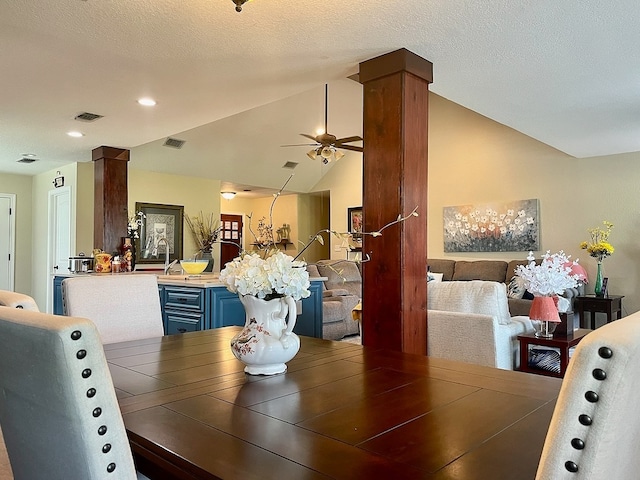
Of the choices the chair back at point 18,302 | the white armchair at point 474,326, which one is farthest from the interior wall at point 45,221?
the chair back at point 18,302

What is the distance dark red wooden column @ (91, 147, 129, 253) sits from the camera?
19.0 feet

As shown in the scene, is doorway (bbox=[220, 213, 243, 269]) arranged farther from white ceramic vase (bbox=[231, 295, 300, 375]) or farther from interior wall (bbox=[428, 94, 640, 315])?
white ceramic vase (bbox=[231, 295, 300, 375])

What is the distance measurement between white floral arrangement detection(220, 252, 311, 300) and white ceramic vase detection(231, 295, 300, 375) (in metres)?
0.03

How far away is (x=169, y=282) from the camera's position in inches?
153

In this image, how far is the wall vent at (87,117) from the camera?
436 centimetres

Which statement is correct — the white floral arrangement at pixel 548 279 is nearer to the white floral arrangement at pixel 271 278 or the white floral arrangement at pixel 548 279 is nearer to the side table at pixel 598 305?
the white floral arrangement at pixel 271 278

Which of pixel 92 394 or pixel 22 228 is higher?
pixel 22 228

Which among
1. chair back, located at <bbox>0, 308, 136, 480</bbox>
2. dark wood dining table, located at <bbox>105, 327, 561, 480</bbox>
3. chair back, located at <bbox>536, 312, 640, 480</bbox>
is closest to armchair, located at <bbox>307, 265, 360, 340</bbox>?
dark wood dining table, located at <bbox>105, 327, 561, 480</bbox>

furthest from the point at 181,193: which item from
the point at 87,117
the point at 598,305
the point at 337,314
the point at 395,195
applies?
the point at 598,305

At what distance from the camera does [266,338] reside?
1452 mm

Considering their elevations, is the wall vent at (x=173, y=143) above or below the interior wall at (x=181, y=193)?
above

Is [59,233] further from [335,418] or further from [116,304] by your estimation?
[335,418]

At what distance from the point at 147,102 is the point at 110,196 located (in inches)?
88.0

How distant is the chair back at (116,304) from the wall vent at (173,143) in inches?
205
